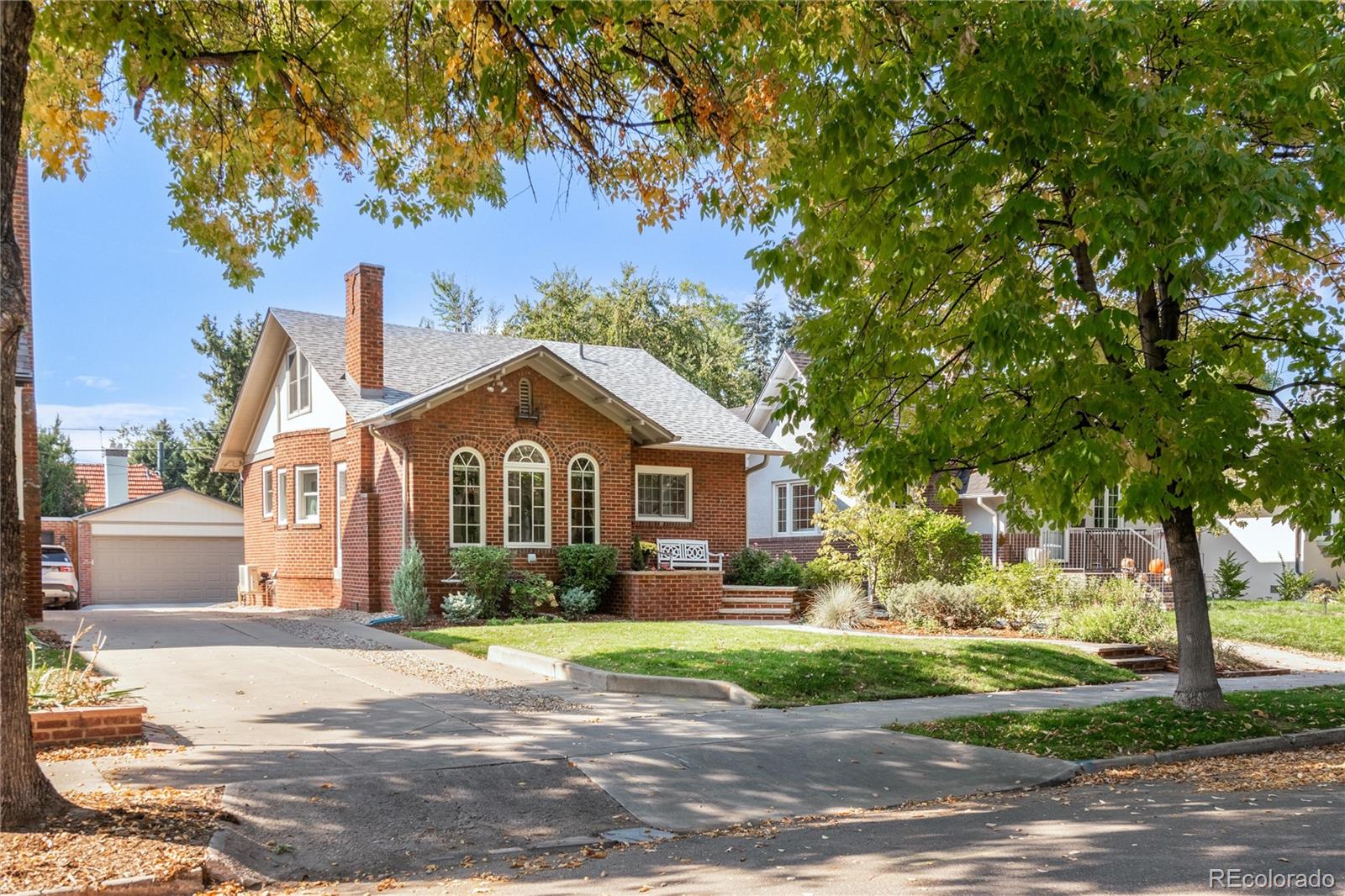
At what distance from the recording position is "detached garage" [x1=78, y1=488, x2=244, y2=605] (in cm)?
3150

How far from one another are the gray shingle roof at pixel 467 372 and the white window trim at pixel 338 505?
1746 mm

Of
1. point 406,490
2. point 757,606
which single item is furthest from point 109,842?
point 757,606

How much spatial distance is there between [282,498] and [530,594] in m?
8.28

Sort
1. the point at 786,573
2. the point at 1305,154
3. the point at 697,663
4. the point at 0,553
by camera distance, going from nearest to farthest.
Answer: the point at 0,553
the point at 1305,154
the point at 697,663
the point at 786,573

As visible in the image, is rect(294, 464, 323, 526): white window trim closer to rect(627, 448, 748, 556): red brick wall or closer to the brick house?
the brick house

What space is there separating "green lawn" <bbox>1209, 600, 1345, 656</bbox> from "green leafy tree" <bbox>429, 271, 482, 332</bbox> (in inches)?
1500

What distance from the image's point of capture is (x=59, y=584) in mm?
26156

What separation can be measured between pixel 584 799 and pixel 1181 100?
6794 millimetres

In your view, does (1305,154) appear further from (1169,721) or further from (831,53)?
(1169,721)

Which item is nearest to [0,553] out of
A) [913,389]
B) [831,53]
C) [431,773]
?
[431,773]

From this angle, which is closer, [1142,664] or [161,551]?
[1142,664]

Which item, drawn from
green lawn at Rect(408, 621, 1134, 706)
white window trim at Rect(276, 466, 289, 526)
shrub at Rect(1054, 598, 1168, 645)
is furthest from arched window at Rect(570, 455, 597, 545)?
shrub at Rect(1054, 598, 1168, 645)

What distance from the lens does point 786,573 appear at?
23.8m

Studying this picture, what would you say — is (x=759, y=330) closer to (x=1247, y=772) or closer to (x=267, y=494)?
(x=267, y=494)
